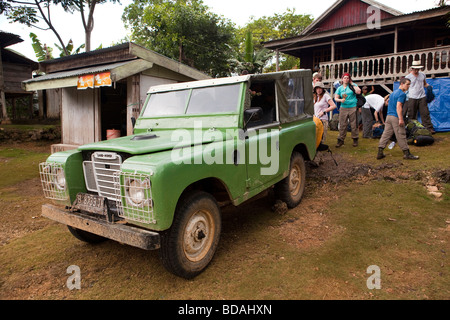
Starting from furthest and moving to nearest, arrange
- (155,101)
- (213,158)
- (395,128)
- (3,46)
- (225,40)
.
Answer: (225,40)
(3,46)
(395,128)
(155,101)
(213,158)

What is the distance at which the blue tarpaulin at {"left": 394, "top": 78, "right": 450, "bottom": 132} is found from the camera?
9352mm

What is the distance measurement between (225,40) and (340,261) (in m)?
20.4

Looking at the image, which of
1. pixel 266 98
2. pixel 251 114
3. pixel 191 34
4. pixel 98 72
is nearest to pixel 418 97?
pixel 266 98

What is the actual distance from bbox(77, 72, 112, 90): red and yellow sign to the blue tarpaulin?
32.0 feet

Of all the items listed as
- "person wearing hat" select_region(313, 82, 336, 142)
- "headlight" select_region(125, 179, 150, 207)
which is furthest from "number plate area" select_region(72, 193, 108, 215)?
"person wearing hat" select_region(313, 82, 336, 142)

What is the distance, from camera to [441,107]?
9.43 meters

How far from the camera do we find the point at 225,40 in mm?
21250

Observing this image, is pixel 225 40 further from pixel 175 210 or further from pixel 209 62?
pixel 175 210

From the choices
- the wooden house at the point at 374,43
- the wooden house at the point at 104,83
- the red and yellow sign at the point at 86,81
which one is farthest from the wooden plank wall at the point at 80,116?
the wooden house at the point at 374,43

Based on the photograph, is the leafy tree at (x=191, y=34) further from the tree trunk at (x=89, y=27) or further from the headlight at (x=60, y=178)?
the headlight at (x=60, y=178)

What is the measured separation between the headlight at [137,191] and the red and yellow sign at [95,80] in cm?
601

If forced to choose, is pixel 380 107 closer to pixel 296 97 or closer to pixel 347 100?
pixel 347 100

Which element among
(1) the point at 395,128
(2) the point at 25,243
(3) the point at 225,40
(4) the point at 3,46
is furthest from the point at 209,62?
(2) the point at 25,243

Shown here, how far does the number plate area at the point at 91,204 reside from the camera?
2.86m
